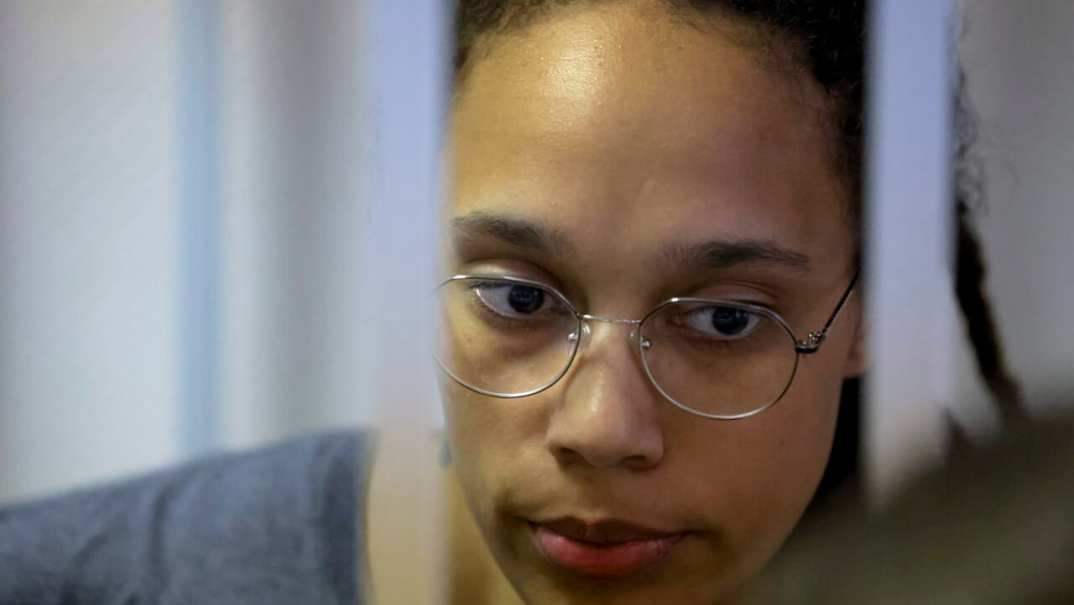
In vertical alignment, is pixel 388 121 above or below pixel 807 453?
above

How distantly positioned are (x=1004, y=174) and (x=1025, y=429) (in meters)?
0.17

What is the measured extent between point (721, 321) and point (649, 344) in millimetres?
49

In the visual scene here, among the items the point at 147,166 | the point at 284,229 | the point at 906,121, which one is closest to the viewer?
the point at 906,121

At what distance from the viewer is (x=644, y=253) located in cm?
61

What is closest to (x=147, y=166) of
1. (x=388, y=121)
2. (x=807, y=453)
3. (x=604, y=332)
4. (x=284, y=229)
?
(x=284, y=229)

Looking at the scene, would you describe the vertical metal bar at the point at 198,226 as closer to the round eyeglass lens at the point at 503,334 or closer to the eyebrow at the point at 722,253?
the round eyeglass lens at the point at 503,334

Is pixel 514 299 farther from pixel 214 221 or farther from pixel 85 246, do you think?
pixel 85 246

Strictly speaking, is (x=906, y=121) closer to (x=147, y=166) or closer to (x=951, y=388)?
(x=951, y=388)

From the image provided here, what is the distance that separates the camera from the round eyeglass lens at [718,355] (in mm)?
617

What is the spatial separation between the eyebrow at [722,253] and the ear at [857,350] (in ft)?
0.20

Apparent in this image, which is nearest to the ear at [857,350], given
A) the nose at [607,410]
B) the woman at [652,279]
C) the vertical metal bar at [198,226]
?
the woman at [652,279]

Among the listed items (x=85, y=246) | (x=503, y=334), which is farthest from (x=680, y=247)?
(x=85, y=246)

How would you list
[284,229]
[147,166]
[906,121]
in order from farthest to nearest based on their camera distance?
[147,166], [284,229], [906,121]

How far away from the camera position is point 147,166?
96 cm
